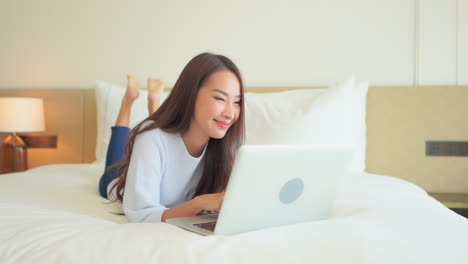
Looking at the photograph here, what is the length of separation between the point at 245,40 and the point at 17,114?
58.6 inches

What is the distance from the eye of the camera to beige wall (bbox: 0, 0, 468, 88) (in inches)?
106

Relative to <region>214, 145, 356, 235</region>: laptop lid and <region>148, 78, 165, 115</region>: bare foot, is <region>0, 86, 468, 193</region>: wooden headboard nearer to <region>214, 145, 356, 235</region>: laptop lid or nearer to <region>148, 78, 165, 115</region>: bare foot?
<region>148, 78, 165, 115</region>: bare foot

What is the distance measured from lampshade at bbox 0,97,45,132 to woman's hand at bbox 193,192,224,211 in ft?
6.78

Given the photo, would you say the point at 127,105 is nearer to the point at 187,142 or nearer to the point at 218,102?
the point at 187,142

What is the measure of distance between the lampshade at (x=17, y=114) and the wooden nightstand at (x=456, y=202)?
7.97 feet

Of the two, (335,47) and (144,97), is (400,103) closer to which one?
(335,47)

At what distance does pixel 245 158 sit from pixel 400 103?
1959 millimetres

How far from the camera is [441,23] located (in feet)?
8.76

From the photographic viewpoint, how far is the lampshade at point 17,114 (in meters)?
2.79

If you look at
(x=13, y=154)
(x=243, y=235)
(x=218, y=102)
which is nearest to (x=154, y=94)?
(x=218, y=102)

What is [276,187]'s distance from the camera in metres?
1.01

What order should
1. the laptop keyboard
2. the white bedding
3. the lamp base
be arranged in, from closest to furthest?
the white bedding
the laptop keyboard
the lamp base

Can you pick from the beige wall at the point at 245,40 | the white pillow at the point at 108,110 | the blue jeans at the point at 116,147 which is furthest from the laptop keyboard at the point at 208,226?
the beige wall at the point at 245,40

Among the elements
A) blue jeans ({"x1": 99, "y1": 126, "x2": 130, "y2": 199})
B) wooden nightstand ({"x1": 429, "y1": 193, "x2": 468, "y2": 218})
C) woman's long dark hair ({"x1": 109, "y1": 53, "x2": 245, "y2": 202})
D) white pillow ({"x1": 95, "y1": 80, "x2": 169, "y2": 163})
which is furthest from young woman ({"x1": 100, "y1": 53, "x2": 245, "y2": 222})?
wooden nightstand ({"x1": 429, "y1": 193, "x2": 468, "y2": 218})
